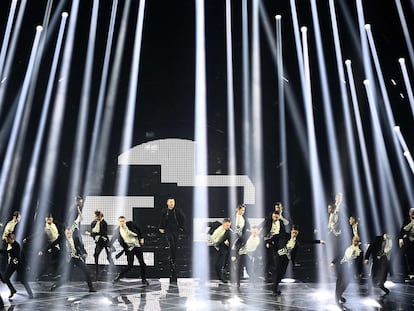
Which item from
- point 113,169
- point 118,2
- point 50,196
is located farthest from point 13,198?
point 118,2

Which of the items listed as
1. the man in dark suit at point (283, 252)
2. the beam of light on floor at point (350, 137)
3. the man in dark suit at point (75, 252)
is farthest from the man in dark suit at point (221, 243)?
the beam of light on floor at point (350, 137)

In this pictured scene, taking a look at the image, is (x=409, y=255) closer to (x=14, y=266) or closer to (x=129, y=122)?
(x=14, y=266)

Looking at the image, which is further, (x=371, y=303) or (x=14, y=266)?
(x=14, y=266)

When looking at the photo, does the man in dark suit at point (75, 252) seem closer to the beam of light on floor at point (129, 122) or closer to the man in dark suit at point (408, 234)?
the man in dark suit at point (408, 234)

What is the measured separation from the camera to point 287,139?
552 inches

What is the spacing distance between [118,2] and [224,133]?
4.45 metres

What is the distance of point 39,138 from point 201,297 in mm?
7637

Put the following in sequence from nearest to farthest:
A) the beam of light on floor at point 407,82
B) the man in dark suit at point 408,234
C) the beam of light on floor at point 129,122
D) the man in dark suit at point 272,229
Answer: the man in dark suit at point 272,229 < the man in dark suit at point 408,234 < the beam of light on floor at point 407,82 < the beam of light on floor at point 129,122

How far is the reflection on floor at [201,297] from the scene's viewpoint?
6738 millimetres

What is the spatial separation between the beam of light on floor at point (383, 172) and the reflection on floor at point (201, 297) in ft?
12.4

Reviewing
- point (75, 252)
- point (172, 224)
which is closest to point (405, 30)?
point (172, 224)

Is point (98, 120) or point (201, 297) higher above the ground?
point (98, 120)

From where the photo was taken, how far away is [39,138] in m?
13.4

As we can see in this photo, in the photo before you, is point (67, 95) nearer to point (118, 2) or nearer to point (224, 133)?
point (118, 2)
